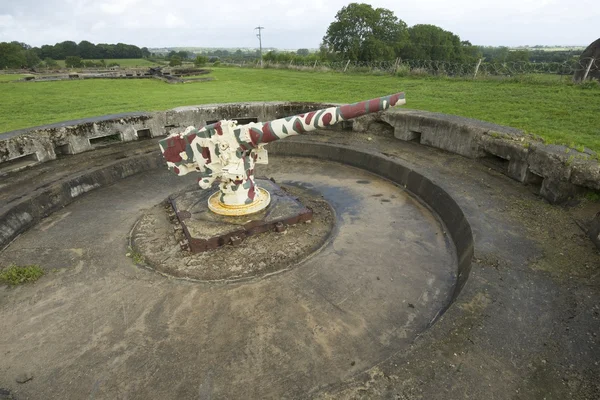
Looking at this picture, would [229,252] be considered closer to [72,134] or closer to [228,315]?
[228,315]

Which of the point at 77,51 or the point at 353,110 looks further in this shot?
the point at 77,51

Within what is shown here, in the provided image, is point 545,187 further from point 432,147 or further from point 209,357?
point 209,357

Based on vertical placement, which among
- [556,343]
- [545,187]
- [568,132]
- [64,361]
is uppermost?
[568,132]

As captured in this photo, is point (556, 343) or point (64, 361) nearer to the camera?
point (556, 343)

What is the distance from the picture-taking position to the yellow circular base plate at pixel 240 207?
6297 millimetres

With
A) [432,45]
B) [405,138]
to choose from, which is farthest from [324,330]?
[432,45]

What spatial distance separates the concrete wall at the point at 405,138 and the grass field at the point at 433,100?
903 mm

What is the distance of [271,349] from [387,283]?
1.97 metres

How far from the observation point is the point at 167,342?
416 cm

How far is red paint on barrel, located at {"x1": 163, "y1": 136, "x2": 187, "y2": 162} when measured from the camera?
623 centimetres

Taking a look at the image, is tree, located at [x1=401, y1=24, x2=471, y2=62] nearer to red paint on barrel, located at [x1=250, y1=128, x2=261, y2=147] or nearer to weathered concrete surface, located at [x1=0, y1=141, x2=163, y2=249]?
weathered concrete surface, located at [x1=0, y1=141, x2=163, y2=249]

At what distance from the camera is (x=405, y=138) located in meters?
9.93

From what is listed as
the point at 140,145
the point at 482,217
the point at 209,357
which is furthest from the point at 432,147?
the point at 140,145

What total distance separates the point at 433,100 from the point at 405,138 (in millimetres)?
3457
